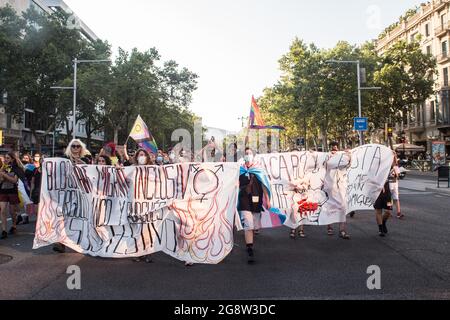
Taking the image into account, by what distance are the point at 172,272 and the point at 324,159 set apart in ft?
14.8

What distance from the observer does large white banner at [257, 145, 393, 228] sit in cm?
884

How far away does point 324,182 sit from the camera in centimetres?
916

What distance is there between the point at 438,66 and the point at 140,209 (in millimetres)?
50836

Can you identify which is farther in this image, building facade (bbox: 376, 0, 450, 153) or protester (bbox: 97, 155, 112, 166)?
building facade (bbox: 376, 0, 450, 153)

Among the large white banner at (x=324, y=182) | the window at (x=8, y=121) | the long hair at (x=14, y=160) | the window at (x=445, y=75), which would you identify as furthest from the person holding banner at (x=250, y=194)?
the window at (x=445, y=75)

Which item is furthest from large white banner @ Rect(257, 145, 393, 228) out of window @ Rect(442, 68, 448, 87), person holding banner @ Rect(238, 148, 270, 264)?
window @ Rect(442, 68, 448, 87)

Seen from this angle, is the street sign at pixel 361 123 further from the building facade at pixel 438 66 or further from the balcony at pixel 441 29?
the balcony at pixel 441 29

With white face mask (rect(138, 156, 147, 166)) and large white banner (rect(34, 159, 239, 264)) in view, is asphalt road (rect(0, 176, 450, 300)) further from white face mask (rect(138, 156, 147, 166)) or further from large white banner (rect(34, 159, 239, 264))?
white face mask (rect(138, 156, 147, 166))

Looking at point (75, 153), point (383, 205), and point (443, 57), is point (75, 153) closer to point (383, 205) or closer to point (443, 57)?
point (383, 205)

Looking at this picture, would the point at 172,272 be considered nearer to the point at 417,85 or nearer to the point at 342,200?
the point at 342,200

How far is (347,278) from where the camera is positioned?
5.78 m

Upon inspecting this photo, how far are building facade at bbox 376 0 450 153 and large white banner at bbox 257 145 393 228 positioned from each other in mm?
40466

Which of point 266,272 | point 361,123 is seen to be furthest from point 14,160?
point 361,123
